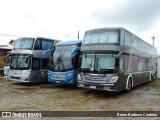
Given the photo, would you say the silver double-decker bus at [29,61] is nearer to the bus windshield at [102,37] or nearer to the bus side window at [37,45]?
the bus side window at [37,45]

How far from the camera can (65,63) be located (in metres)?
15.9

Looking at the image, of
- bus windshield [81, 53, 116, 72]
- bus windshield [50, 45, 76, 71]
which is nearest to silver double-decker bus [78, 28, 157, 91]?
bus windshield [81, 53, 116, 72]

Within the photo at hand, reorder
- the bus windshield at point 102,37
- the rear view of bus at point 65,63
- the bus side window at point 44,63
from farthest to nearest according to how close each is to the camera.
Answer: the bus side window at point 44,63 → the rear view of bus at point 65,63 → the bus windshield at point 102,37

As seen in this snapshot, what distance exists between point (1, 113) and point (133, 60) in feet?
30.7

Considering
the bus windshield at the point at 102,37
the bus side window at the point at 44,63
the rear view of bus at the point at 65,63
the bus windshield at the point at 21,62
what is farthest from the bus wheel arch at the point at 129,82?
the bus windshield at the point at 21,62

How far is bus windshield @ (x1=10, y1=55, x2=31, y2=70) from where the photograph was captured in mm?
17633

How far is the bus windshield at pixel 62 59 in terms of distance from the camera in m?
15.8

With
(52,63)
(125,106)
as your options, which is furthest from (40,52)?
(125,106)

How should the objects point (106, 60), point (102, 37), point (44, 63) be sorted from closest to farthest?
point (106, 60) → point (102, 37) → point (44, 63)

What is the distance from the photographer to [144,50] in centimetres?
1925

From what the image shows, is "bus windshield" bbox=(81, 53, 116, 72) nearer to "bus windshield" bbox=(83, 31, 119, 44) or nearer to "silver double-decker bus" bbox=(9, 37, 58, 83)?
"bus windshield" bbox=(83, 31, 119, 44)

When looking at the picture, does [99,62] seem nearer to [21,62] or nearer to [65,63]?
[65,63]

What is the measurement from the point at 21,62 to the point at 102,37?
725 centimetres

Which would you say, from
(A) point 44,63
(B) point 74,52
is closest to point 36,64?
(A) point 44,63
